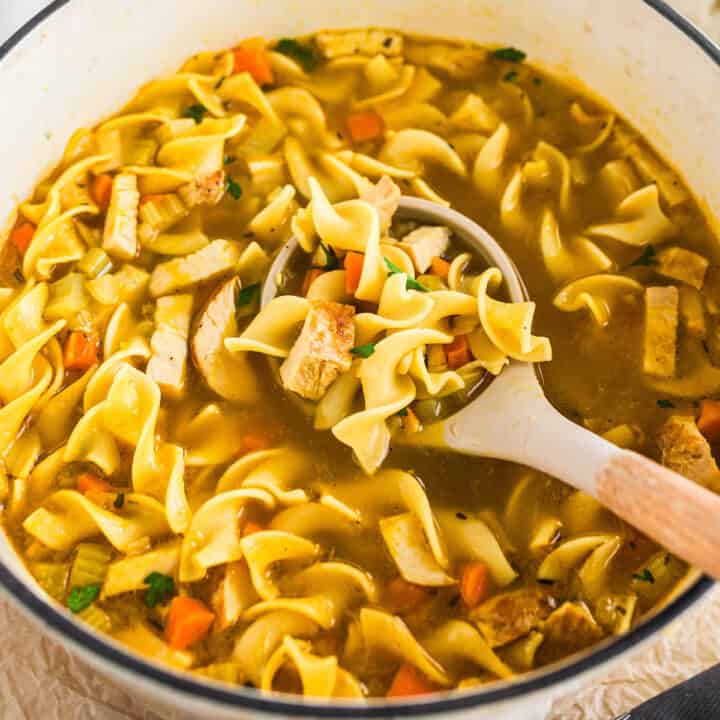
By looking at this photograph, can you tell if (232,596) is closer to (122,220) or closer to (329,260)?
(329,260)

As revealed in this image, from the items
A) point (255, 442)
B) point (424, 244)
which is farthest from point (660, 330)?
point (255, 442)

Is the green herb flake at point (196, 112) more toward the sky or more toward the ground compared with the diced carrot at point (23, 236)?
more toward the sky

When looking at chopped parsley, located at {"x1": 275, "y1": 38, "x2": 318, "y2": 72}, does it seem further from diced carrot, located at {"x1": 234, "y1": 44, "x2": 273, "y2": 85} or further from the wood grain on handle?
the wood grain on handle

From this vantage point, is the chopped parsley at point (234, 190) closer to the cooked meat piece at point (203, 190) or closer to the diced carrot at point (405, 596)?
the cooked meat piece at point (203, 190)

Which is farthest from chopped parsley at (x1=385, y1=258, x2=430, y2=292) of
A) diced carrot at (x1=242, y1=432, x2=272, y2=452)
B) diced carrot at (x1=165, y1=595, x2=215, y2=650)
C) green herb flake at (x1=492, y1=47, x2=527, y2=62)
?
green herb flake at (x1=492, y1=47, x2=527, y2=62)

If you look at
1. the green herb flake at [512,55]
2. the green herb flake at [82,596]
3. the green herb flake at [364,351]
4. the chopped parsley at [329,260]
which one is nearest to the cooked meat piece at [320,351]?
the green herb flake at [364,351]

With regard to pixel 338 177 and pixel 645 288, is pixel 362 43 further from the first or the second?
pixel 645 288

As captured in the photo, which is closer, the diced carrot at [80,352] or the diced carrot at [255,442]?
the diced carrot at [255,442]
